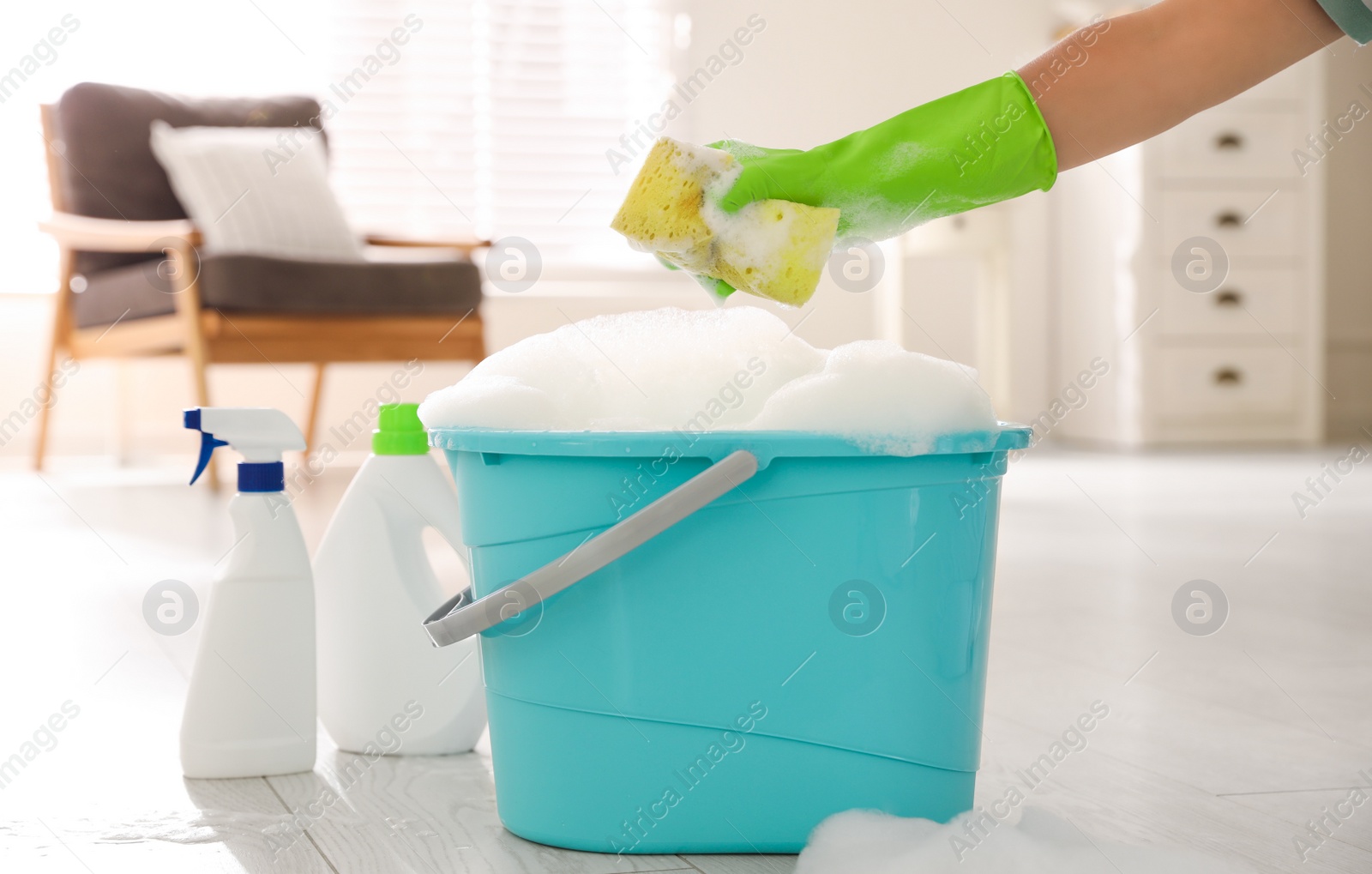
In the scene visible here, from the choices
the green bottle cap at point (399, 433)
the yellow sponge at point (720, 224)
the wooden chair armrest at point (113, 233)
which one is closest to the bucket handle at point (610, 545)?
the yellow sponge at point (720, 224)

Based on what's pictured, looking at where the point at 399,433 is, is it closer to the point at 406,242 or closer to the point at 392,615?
the point at 392,615

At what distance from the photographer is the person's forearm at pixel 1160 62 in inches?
23.8

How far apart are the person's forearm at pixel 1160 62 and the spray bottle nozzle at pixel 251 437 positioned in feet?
1.48

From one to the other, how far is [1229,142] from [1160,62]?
130 inches

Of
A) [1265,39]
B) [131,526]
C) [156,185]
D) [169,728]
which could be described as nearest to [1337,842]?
[1265,39]

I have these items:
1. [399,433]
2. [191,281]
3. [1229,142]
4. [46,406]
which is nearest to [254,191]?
[191,281]

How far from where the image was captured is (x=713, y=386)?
2.00ft

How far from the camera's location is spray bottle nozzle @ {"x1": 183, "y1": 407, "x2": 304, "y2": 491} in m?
0.72

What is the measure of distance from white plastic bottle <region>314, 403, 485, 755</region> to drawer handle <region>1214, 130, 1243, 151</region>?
332 centimetres

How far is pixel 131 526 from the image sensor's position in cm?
196

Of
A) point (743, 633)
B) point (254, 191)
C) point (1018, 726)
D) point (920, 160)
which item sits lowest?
point (1018, 726)

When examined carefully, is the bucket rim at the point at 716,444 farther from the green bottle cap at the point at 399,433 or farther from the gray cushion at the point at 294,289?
the gray cushion at the point at 294,289

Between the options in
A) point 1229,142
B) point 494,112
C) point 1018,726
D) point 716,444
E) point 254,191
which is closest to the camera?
point 716,444

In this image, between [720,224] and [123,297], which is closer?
[720,224]
